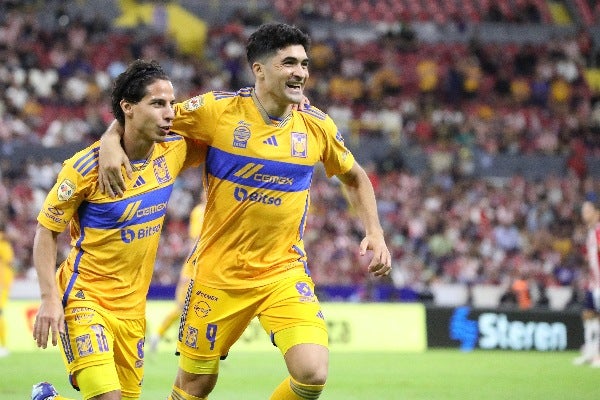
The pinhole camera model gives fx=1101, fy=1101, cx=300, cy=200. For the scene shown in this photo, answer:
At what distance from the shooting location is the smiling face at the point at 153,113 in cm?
646

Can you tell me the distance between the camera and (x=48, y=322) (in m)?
6.01

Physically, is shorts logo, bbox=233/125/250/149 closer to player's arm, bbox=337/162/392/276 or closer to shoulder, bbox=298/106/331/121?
shoulder, bbox=298/106/331/121

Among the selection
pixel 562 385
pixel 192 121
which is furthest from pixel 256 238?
pixel 562 385

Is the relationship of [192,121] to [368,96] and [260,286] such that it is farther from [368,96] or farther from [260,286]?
[368,96]

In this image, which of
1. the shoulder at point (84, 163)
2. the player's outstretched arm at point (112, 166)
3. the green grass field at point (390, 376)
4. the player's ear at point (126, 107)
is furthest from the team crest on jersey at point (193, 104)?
the green grass field at point (390, 376)

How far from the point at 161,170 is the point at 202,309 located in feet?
3.11

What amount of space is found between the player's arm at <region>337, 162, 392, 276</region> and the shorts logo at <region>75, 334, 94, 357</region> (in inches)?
69.0

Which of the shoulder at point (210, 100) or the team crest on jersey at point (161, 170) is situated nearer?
the team crest on jersey at point (161, 170)

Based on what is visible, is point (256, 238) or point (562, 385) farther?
point (562, 385)

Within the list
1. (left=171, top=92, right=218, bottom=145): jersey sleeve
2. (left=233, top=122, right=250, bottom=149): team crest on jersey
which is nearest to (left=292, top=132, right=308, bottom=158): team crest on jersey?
(left=233, top=122, right=250, bottom=149): team crest on jersey

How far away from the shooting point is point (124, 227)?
6410 millimetres

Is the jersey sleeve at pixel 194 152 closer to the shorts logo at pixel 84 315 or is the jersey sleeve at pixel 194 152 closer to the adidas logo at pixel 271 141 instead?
the adidas logo at pixel 271 141

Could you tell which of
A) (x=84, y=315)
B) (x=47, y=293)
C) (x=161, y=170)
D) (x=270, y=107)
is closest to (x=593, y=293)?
(x=270, y=107)

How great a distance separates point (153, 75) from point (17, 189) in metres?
16.2
